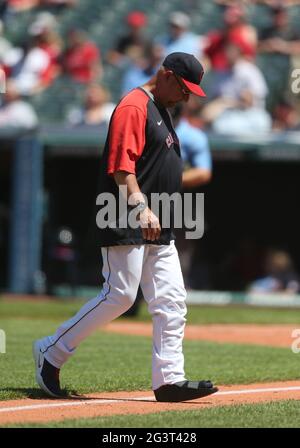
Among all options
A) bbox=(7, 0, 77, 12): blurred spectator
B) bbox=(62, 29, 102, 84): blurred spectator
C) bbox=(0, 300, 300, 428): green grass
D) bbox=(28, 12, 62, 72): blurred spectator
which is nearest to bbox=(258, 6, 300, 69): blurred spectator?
bbox=(62, 29, 102, 84): blurred spectator

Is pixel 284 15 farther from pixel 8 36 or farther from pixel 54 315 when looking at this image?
pixel 54 315

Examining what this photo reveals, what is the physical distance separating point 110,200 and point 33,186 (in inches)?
342

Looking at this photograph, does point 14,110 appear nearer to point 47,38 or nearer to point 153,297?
point 47,38

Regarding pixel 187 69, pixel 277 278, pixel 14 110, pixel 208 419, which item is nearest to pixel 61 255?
pixel 14 110

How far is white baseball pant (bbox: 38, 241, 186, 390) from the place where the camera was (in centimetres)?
569

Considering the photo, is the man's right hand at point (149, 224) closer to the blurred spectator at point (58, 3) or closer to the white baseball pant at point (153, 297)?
the white baseball pant at point (153, 297)

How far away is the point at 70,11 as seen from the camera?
16953 millimetres

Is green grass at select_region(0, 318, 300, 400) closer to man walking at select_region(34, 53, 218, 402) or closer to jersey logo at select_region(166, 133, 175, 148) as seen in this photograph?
man walking at select_region(34, 53, 218, 402)

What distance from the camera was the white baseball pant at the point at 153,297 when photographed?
5.69m

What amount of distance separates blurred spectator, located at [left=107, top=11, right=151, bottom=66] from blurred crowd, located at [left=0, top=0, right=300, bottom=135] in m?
0.02

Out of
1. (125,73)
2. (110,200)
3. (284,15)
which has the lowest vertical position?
(110,200)

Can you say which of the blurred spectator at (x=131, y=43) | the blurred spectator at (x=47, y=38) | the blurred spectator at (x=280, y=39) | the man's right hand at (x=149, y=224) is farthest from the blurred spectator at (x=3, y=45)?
the man's right hand at (x=149, y=224)

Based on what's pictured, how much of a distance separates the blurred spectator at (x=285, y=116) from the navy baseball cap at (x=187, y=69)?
9038mm

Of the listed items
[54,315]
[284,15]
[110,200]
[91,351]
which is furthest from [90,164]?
[110,200]
